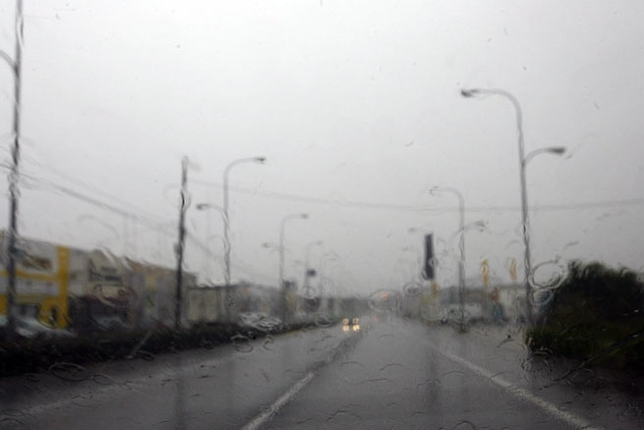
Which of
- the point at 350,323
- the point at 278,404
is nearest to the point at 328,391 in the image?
the point at 278,404

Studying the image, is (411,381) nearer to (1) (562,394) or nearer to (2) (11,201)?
(1) (562,394)

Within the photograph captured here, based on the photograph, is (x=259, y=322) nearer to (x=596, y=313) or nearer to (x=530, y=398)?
(x=596, y=313)

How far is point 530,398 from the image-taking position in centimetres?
1202

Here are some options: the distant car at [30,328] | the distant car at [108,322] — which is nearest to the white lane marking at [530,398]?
the distant car at [108,322]

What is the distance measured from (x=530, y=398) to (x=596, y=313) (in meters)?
3.71

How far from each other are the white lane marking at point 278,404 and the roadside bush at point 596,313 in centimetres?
446

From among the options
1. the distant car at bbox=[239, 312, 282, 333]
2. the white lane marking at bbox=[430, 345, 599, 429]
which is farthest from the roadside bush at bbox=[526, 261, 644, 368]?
the distant car at bbox=[239, 312, 282, 333]

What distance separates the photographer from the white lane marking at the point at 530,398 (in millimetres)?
9695

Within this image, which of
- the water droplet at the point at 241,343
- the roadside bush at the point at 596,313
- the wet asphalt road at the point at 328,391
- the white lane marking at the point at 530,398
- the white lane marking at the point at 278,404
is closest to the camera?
the white lane marking at the point at 530,398

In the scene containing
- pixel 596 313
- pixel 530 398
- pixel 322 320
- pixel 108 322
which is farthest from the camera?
pixel 322 320

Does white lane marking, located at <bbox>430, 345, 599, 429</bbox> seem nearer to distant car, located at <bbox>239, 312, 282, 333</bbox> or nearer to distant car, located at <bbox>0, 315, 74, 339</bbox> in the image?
distant car, located at <bbox>239, 312, 282, 333</bbox>

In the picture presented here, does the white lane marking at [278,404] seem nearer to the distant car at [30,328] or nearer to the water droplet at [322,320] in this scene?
the water droplet at [322,320]

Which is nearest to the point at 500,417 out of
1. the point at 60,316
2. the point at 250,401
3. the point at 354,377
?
the point at 250,401

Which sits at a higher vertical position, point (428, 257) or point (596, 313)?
point (428, 257)
